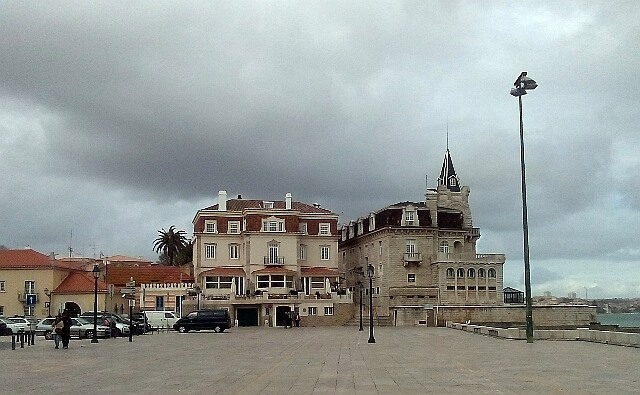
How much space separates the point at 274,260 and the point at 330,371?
171ft

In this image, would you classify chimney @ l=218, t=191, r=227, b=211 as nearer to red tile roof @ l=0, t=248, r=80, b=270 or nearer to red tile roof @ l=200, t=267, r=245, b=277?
red tile roof @ l=200, t=267, r=245, b=277

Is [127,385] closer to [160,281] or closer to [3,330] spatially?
[3,330]

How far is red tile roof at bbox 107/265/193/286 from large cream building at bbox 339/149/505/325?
18322mm

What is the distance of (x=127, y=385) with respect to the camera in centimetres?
1569

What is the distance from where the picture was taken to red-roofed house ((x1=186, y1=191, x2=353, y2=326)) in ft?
220

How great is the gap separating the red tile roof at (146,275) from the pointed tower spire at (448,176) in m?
30.7

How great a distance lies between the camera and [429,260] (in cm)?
7431

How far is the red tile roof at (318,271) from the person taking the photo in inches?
2825

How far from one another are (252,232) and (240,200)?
671 cm

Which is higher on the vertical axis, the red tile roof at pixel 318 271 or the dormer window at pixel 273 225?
the dormer window at pixel 273 225

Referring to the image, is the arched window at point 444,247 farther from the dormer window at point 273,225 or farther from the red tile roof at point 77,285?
the red tile roof at point 77,285

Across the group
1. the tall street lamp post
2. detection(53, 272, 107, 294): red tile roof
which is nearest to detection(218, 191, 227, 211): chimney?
detection(53, 272, 107, 294): red tile roof

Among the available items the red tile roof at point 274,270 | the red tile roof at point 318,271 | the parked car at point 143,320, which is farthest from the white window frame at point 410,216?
the parked car at point 143,320

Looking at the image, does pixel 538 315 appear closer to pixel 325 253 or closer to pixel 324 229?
pixel 325 253
